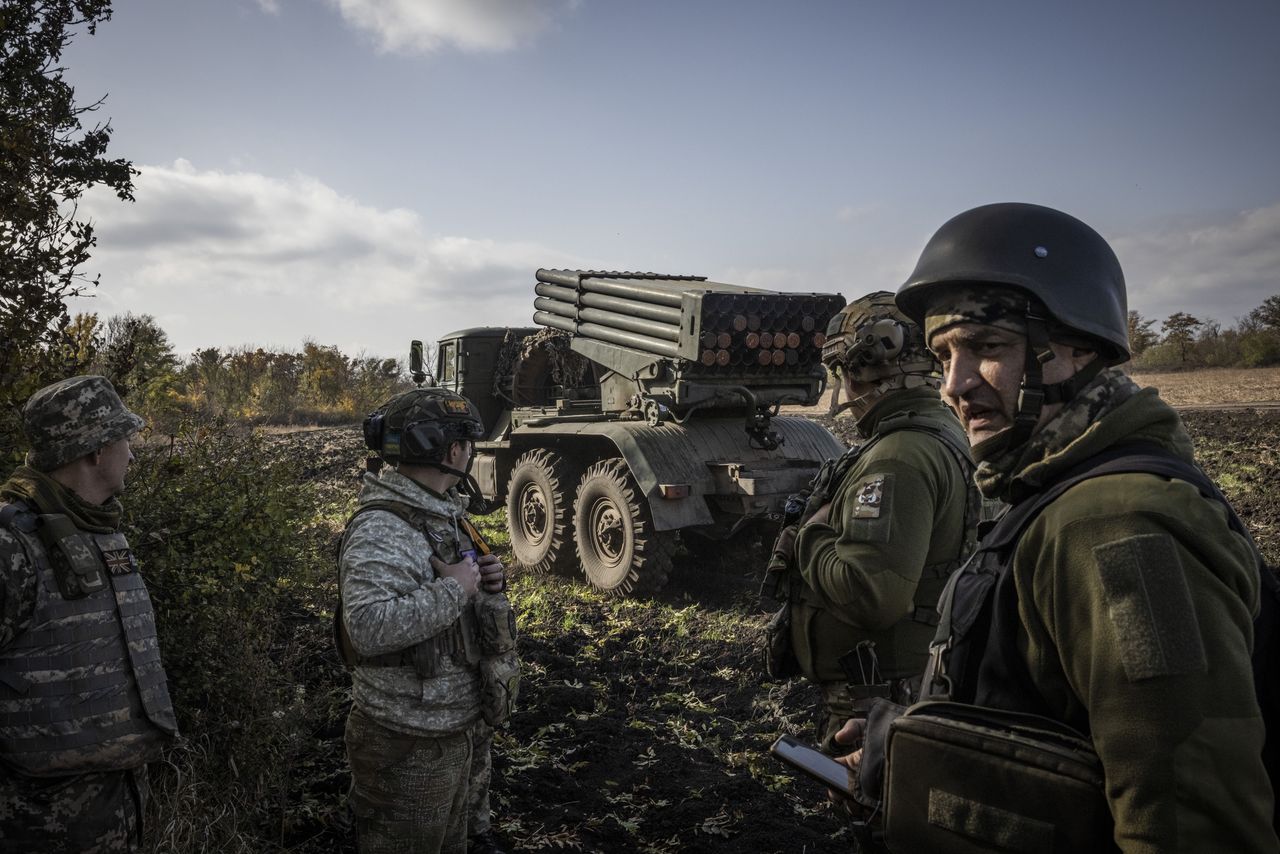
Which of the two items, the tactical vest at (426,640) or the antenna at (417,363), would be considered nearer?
the tactical vest at (426,640)

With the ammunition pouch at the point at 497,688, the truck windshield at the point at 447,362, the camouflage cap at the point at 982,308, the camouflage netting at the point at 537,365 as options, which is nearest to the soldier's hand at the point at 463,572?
the ammunition pouch at the point at 497,688

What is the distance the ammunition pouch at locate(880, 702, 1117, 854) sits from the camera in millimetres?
1201

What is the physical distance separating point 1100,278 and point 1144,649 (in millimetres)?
799

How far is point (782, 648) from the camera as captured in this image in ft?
9.40

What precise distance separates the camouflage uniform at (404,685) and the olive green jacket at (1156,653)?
6.07 ft

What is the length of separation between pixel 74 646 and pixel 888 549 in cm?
239

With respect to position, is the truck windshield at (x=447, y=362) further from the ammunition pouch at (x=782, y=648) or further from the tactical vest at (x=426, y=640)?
the ammunition pouch at (x=782, y=648)

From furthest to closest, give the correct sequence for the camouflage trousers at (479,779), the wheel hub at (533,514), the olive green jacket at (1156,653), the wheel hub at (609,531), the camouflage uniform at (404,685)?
the wheel hub at (533,514), the wheel hub at (609,531), the camouflage trousers at (479,779), the camouflage uniform at (404,685), the olive green jacket at (1156,653)

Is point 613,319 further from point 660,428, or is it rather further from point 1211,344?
point 1211,344

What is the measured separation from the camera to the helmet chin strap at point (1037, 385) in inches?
60.2

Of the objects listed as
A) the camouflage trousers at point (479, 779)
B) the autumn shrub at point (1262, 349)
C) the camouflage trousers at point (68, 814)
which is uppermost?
the autumn shrub at point (1262, 349)

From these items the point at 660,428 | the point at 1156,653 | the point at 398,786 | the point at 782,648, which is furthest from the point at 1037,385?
the point at 660,428

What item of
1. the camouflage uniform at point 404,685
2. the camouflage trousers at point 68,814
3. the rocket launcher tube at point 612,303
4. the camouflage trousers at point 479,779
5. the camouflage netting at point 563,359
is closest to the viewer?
the camouflage trousers at point 68,814

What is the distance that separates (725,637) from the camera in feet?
21.7
